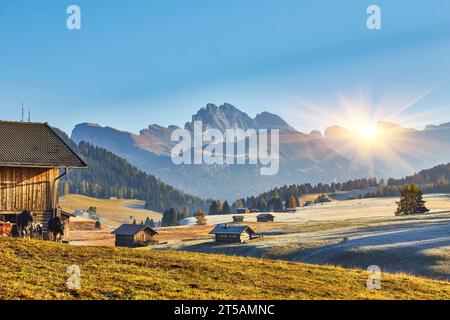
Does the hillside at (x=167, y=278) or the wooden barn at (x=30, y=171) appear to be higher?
the wooden barn at (x=30, y=171)

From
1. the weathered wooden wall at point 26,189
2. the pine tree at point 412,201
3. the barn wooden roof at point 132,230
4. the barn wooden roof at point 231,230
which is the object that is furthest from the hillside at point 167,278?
the pine tree at point 412,201

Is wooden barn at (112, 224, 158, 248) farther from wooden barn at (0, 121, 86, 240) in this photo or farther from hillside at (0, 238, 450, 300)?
hillside at (0, 238, 450, 300)

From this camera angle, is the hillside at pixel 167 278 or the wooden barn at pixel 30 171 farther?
the wooden barn at pixel 30 171

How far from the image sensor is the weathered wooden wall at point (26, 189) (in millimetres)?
39562

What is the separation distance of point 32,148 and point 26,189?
141 inches

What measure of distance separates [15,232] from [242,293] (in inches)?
1023

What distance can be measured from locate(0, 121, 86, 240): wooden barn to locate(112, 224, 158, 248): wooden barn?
63427mm

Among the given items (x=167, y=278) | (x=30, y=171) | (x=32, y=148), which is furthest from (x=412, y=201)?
(x=167, y=278)

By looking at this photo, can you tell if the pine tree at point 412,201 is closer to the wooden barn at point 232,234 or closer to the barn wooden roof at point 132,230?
the wooden barn at point 232,234

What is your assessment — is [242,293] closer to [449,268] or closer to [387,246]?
[449,268]

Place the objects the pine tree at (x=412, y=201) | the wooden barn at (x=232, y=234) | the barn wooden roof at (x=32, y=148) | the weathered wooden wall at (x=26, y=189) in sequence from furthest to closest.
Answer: the pine tree at (x=412, y=201), the wooden barn at (x=232, y=234), the barn wooden roof at (x=32, y=148), the weathered wooden wall at (x=26, y=189)

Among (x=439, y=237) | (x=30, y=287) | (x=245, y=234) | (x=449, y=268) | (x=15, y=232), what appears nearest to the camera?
(x=30, y=287)
